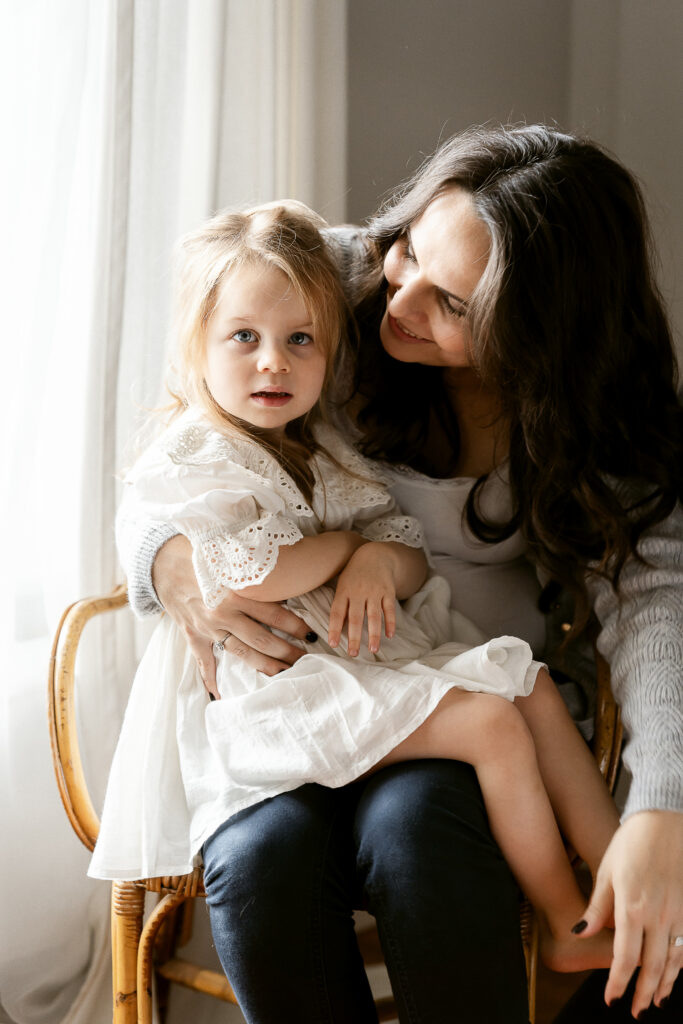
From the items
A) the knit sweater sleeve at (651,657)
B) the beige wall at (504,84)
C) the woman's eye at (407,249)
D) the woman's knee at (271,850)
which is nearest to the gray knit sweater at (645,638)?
the knit sweater sleeve at (651,657)

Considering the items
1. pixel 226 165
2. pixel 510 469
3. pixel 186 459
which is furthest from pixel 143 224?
pixel 510 469

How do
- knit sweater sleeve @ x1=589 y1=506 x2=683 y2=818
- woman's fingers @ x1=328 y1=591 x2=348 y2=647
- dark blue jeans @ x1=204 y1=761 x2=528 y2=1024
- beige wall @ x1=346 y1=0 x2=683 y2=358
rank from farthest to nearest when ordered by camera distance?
beige wall @ x1=346 y1=0 x2=683 y2=358 → woman's fingers @ x1=328 y1=591 x2=348 y2=647 → knit sweater sleeve @ x1=589 y1=506 x2=683 y2=818 → dark blue jeans @ x1=204 y1=761 x2=528 y2=1024

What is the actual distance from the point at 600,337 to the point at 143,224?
741 millimetres

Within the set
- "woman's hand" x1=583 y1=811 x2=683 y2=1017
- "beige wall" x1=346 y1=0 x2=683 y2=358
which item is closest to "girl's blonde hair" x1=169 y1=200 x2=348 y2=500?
"woman's hand" x1=583 y1=811 x2=683 y2=1017

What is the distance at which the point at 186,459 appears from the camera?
1.12m

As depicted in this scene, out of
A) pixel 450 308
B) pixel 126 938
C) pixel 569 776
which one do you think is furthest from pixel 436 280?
pixel 126 938

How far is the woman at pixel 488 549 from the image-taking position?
3.07 feet

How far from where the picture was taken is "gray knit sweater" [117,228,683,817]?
103 centimetres

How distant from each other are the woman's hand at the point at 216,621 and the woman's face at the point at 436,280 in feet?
1.30

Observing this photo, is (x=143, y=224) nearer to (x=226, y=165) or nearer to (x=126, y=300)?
(x=126, y=300)

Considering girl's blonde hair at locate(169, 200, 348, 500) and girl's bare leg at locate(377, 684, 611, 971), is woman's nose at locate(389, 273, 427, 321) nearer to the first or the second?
girl's blonde hair at locate(169, 200, 348, 500)

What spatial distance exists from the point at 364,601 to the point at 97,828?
1.47ft

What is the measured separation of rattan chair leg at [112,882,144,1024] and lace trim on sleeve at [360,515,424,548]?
54cm

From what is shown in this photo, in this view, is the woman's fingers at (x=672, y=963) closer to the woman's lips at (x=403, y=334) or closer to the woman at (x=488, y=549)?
the woman at (x=488, y=549)
